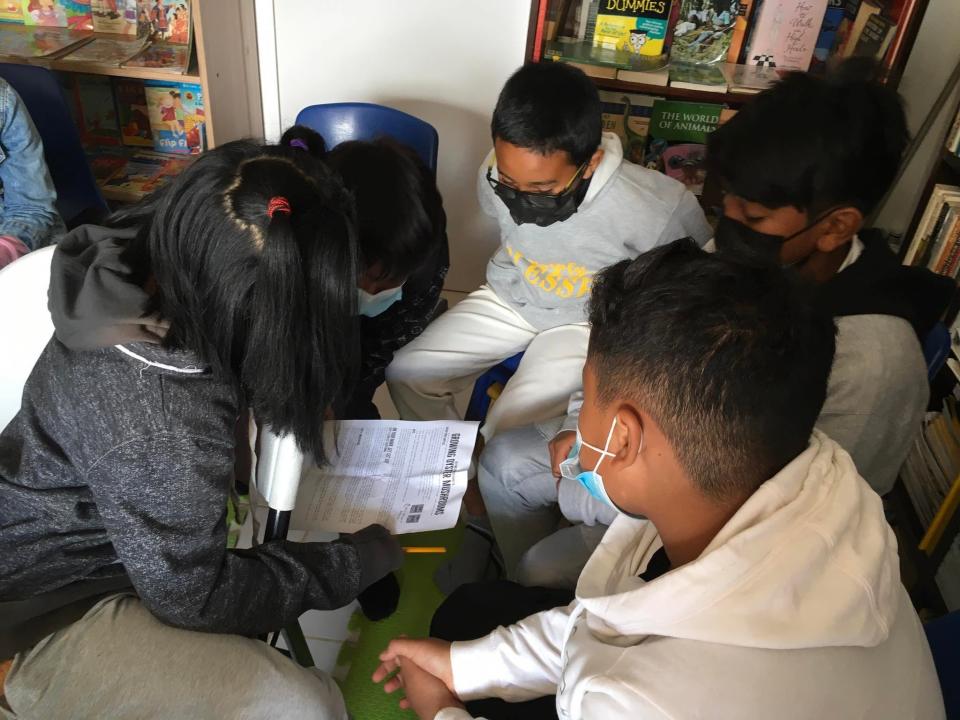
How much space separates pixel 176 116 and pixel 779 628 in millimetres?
2273

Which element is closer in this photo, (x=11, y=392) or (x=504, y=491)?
(x=11, y=392)

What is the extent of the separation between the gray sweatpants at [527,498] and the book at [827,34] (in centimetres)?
146

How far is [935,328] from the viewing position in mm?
1249

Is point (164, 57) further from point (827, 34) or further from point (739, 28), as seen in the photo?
point (827, 34)

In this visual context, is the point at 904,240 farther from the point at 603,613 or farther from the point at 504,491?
the point at 603,613

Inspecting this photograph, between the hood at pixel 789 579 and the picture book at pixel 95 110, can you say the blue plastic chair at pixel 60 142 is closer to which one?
the picture book at pixel 95 110

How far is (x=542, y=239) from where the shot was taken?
160cm

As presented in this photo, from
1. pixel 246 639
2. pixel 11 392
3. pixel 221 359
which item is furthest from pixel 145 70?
pixel 246 639

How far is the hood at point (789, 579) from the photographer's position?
0.66 m

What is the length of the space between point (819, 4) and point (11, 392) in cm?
221

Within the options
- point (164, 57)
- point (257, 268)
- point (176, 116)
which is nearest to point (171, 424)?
point (257, 268)

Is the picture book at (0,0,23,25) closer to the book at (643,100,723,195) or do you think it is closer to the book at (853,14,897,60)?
the book at (643,100,723,195)

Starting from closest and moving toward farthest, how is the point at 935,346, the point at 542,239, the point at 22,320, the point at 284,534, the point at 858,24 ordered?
the point at 22,320, the point at 284,534, the point at 935,346, the point at 542,239, the point at 858,24

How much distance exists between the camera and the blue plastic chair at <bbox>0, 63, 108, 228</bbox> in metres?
1.85
